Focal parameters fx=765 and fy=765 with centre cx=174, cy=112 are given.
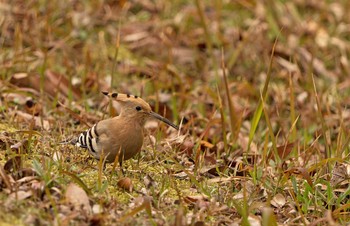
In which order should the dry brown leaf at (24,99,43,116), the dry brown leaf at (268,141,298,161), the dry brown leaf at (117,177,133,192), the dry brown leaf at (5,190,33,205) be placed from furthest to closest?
1. the dry brown leaf at (24,99,43,116)
2. the dry brown leaf at (268,141,298,161)
3. the dry brown leaf at (117,177,133,192)
4. the dry brown leaf at (5,190,33,205)

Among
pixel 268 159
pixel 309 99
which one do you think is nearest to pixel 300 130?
pixel 309 99

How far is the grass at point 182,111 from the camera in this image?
3.60 meters

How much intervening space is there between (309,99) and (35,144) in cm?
309

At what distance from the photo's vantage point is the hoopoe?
3.98 m

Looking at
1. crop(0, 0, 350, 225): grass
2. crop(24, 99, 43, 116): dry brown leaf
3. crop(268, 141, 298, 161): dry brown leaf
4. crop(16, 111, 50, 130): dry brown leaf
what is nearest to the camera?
crop(0, 0, 350, 225): grass

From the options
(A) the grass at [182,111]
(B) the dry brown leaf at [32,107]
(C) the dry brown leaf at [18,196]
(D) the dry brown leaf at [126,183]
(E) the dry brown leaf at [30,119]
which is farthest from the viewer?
(B) the dry brown leaf at [32,107]

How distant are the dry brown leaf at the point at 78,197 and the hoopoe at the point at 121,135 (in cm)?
45

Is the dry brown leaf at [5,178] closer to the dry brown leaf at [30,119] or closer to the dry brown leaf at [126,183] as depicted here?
the dry brown leaf at [126,183]

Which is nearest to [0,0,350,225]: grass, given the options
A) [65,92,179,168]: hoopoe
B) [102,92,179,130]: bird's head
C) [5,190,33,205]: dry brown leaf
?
[5,190,33,205]: dry brown leaf

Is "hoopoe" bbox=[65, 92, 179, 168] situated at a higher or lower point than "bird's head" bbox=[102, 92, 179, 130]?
lower

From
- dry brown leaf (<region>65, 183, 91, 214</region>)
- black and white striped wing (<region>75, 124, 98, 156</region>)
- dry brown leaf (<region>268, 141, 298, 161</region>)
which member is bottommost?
dry brown leaf (<region>268, 141, 298, 161</region>)

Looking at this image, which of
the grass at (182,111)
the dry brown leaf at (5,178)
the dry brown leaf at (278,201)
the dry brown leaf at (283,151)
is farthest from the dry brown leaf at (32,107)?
the dry brown leaf at (278,201)

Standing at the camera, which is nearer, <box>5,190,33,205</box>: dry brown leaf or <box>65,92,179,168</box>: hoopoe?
<box>5,190,33,205</box>: dry brown leaf

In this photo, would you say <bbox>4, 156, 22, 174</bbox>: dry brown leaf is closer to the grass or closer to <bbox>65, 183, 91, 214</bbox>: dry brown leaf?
the grass
